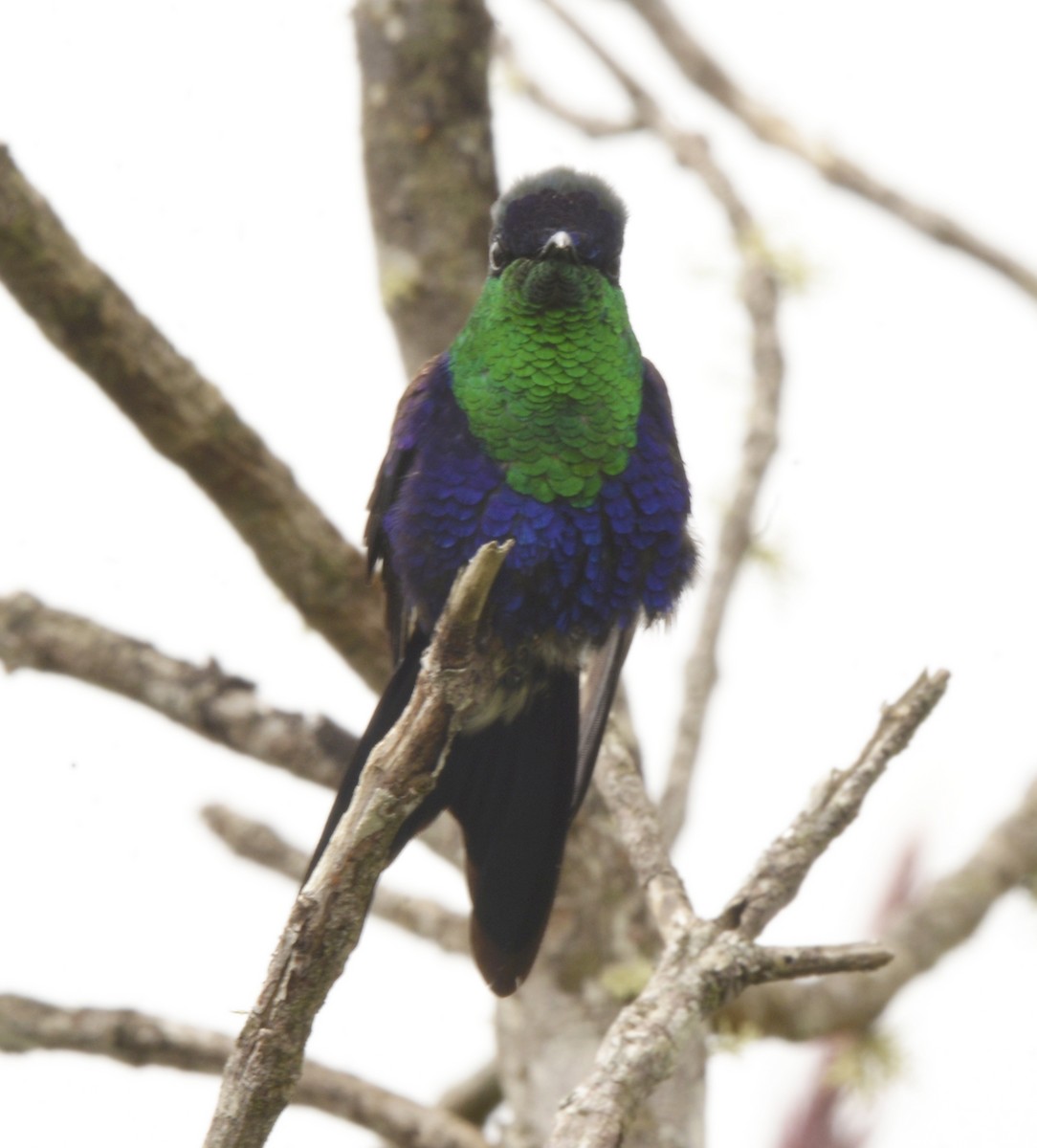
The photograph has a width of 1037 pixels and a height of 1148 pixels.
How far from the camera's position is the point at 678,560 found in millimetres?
3887

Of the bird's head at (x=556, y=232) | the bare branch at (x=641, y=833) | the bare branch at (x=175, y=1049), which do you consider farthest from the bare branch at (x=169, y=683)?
the bird's head at (x=556, y=232)

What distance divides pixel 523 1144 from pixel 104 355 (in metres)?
2.50

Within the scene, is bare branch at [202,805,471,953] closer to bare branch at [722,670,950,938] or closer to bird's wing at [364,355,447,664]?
bird's wing at [364,355,447,664]

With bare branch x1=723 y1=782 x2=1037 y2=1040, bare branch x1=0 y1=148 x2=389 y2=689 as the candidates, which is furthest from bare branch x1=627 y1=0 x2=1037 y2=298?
bare branch x1=0 y1=148 x2=389 y2=689

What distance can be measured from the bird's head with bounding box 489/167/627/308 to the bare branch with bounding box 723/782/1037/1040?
2201 millimetres

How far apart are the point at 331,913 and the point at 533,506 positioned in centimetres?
139

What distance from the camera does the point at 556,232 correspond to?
3684mm

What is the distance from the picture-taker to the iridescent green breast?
3680 millimetres

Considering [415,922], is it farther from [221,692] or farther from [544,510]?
[544,510]

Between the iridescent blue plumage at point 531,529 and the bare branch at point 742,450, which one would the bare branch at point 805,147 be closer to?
the bare branch at point 742,450

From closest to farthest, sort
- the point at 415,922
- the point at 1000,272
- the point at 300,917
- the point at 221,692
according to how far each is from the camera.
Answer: the point at 300,917 < the point at 221,692 < the point at 415,922 < the point at 1000,272

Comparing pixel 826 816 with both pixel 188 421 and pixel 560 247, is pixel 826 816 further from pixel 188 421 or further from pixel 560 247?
pixel 188 421

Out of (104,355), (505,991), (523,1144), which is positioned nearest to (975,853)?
(523,1144)

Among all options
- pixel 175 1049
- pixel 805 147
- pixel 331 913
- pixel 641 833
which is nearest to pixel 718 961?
pixel 641 833
